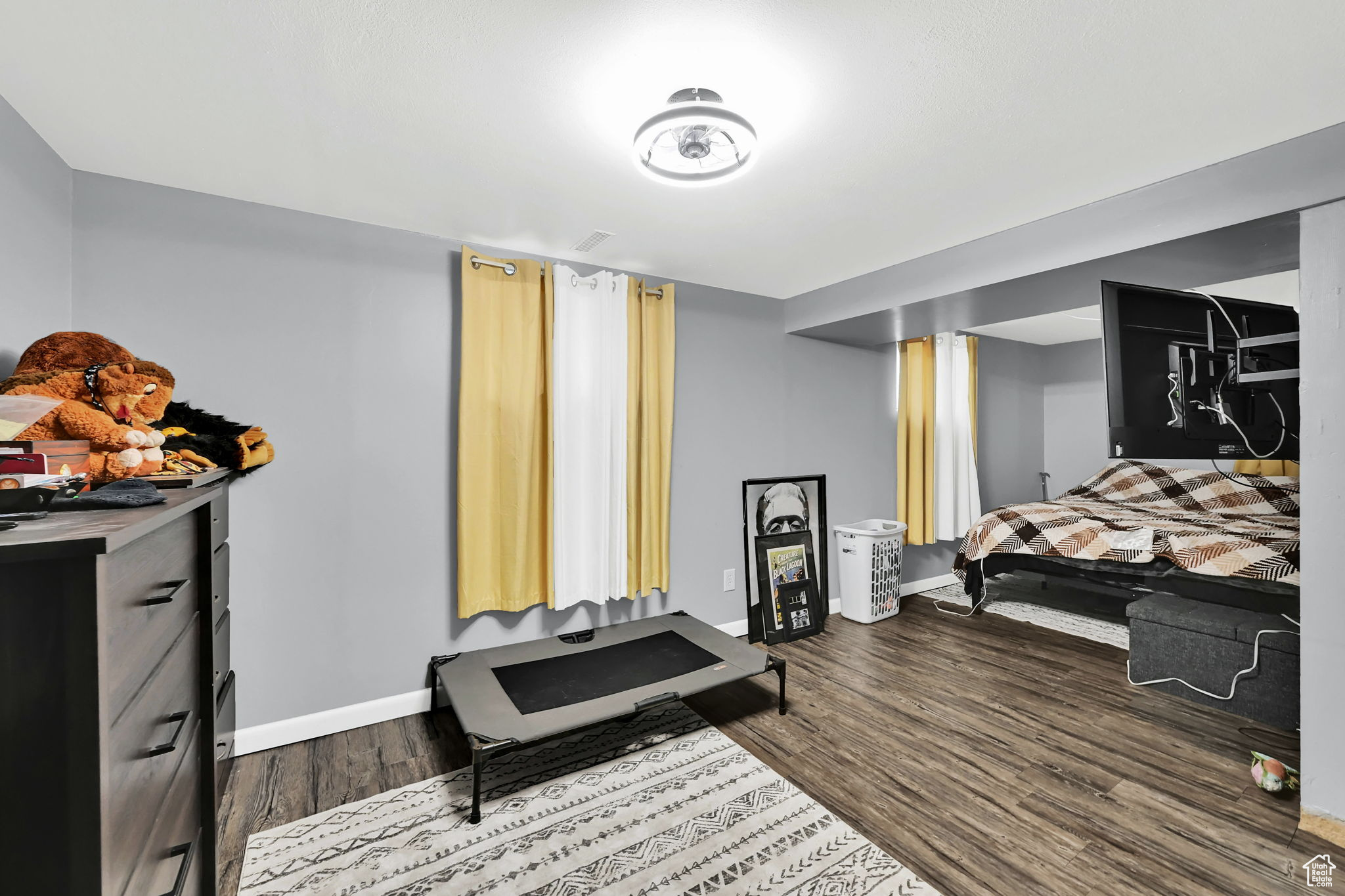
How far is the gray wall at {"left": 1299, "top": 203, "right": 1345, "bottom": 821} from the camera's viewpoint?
1798mm

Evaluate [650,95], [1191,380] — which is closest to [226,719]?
[650,95]

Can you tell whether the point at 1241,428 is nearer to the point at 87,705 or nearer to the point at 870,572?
the point at 870,572

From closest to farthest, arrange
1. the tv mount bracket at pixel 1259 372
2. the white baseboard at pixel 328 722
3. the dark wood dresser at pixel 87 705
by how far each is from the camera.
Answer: the dark wood dresser at pixel 87 705 < the tv mount bracket at pixel 1259 372 < the white baseboard at pixel 328 722

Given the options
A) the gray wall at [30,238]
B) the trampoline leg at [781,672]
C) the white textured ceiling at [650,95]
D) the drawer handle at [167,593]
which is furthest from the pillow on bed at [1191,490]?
the gray wall at [30,238]

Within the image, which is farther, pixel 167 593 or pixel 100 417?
pixel 100 417

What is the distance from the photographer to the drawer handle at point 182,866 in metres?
1.19

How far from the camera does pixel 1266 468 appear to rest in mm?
4387

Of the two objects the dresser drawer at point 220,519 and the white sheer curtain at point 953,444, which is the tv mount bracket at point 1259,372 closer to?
the white sheer curtain at point 953,444

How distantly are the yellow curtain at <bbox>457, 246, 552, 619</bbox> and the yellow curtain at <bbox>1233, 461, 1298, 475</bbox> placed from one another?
5.19 m

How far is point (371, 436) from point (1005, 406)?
5441mm

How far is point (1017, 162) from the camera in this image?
1.99 m

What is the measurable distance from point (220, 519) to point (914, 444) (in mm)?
4296

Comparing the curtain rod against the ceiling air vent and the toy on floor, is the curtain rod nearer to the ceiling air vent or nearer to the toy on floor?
the ceiling air vent

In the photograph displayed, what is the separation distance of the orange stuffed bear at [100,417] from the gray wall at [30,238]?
42cm
